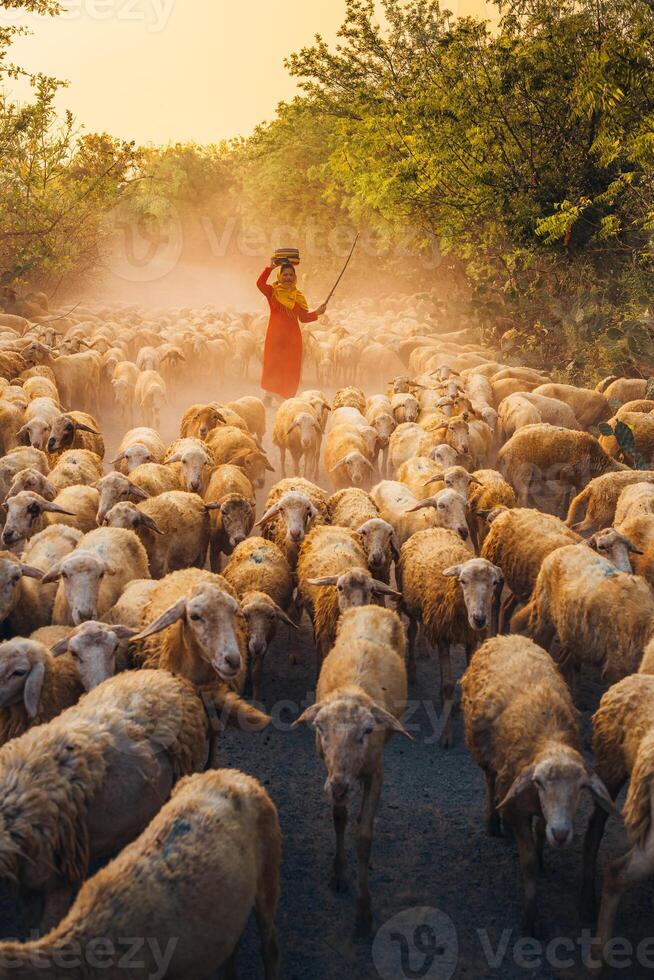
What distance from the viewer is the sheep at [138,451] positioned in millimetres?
9984

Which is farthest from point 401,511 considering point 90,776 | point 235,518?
point 90,776

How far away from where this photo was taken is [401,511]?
344 inches

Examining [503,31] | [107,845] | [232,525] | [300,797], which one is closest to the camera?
[107,845]

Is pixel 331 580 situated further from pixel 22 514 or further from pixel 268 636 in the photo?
pixel 22 514

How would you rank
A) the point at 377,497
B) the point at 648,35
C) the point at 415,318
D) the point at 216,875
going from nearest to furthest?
the point at 216,875 < the point at 377,497 < the point at 648,35 < the point at 415,318

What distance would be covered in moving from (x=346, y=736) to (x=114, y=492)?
455 cm

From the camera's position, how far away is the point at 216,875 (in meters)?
3.40

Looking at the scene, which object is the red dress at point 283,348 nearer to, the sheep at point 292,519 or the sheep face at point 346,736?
the sheep at point 292,519

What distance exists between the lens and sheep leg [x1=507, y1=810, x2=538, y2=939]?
4.39m

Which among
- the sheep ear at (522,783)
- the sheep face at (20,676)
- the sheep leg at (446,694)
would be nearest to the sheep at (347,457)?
the sheep leg at (446,694)

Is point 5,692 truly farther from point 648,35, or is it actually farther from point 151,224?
point 151,224

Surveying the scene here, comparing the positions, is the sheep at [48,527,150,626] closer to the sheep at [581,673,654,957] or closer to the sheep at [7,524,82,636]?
the sheep at [7,524,82,636]

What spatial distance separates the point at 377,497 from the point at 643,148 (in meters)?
7.24

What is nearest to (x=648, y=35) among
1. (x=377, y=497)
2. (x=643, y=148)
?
(x=643, y=148)
